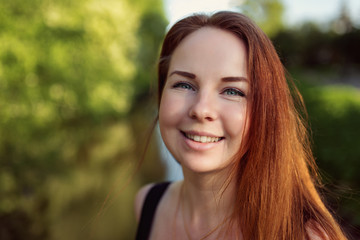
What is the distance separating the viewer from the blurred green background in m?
6.91

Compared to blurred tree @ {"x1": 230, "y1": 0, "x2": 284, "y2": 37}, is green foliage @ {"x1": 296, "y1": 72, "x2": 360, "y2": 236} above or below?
below

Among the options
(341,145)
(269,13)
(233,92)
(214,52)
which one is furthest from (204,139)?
(269,13)

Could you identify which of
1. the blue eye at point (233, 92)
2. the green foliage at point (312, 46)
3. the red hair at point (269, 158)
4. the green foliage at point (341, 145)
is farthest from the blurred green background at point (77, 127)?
the green foliage at point (312, 46)

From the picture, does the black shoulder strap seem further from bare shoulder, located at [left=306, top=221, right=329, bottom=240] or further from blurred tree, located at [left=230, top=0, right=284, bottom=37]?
blurred tree, located at [left=230, top=0, right=284, bottom=37]

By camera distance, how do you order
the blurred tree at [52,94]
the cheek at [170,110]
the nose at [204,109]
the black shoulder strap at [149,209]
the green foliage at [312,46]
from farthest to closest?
the green foliage at [312,46], the blurred tree at [52,94], the black shoulder strap at [149,209], the cheek at [170,110], the nose at [204,109]

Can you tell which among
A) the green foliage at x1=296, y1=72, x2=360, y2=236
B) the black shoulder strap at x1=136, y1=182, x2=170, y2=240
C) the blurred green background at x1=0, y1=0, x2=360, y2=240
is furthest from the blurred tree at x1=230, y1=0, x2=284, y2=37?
the black shoulder strap at x1=136, y1=182, x2=170, y2=240

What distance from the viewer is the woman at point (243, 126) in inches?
56.7

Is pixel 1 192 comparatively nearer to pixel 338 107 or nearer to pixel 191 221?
pixel 191 221

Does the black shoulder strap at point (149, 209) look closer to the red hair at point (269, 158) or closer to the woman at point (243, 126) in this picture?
the woman at point (243, 126)

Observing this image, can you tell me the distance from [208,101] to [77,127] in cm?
1259

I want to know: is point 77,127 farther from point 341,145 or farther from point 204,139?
point 204,139

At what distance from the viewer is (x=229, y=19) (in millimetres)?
1518

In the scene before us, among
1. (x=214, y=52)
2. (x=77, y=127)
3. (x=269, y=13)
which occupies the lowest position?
(x=77, y=127)

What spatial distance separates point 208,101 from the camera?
4.72 feet
